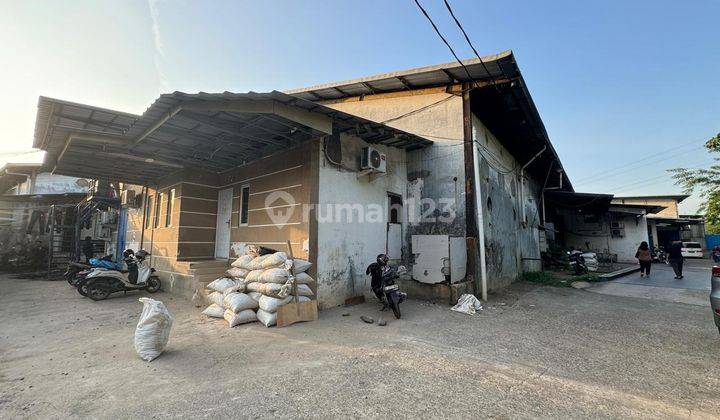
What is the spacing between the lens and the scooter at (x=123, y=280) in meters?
7.46

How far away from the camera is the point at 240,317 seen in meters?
5.16

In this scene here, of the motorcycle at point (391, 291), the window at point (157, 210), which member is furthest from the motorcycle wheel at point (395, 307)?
the window at point (157, 210)

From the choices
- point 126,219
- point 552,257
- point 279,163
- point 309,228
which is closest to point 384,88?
point 279,163

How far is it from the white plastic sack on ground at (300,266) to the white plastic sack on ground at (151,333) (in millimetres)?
2300

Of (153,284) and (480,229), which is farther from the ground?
(480,229)

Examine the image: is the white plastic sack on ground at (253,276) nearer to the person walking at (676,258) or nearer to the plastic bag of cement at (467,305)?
the plastic bag of cement at (467,305)

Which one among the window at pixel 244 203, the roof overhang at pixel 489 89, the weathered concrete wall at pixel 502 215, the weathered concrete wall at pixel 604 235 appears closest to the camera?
the roof overhang at pixel 489 89

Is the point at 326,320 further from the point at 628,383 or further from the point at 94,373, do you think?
the point at 628,383

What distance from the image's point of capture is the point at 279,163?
7.39m

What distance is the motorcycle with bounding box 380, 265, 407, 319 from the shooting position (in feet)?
18.9

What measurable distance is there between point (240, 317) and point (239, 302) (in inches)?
9.8

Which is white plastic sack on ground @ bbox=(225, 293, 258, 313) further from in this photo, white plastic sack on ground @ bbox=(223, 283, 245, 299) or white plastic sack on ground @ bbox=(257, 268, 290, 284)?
white plastic sack on ground @ bbox=(257, 268, 290, 284)

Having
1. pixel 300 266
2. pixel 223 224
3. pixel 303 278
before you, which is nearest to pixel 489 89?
pixel 300 266

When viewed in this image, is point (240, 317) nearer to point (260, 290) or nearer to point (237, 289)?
point (260, 290)
